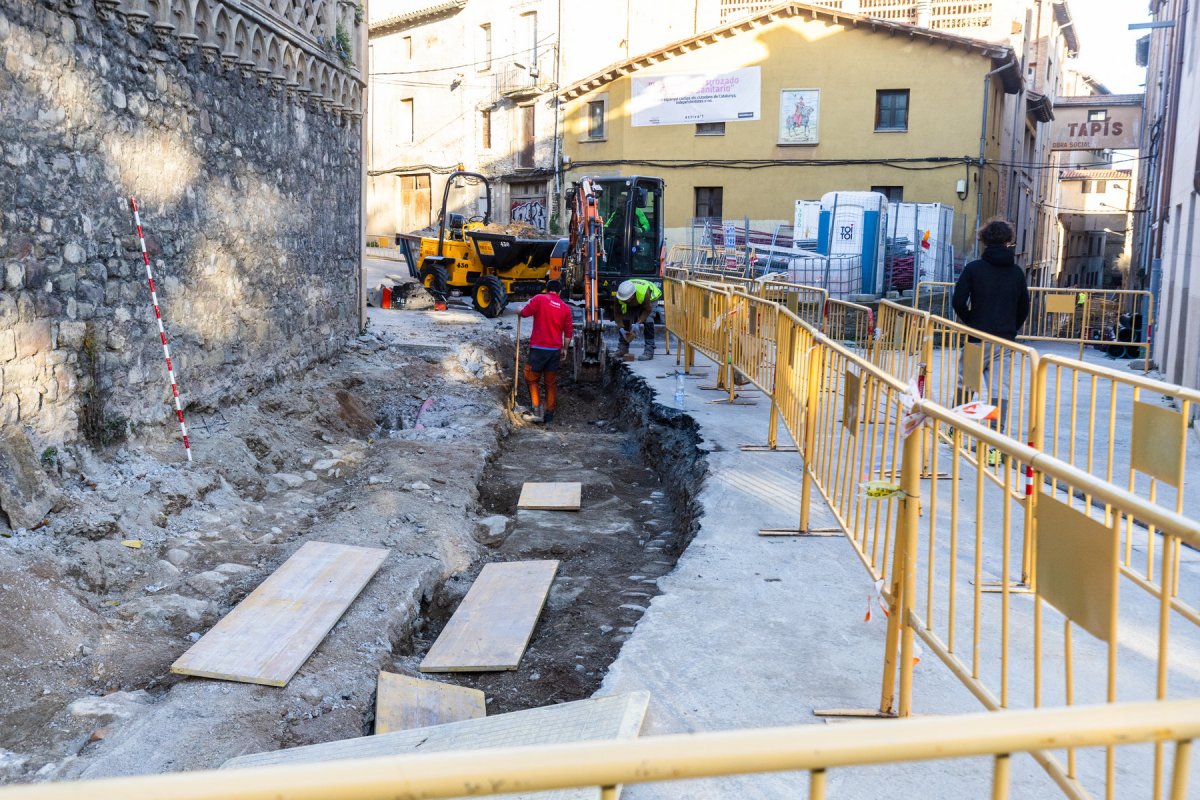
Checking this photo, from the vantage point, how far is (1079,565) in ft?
7.92

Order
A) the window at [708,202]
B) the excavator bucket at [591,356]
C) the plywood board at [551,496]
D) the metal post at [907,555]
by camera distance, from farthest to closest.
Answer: the window at [708,202], the excavator bucket at [591,356], the plywood board at [551,496], the metal post at [907,555]

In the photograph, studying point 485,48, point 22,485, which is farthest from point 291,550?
point 485,48

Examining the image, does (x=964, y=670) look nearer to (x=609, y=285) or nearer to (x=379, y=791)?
(x=379, y=791)

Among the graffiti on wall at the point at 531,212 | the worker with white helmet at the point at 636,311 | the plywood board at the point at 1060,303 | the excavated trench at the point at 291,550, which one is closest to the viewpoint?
the excavated trench at the point at 291,550

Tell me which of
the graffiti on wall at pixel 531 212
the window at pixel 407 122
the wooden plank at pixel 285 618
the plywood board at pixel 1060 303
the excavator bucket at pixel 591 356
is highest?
the window at pixel 407 122

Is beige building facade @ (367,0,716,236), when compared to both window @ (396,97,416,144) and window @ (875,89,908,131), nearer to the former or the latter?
window @ (396,97,416,144)

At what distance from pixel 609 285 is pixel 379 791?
1656 centimetres

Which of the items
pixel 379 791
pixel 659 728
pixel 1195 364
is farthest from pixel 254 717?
pixel 1195 364

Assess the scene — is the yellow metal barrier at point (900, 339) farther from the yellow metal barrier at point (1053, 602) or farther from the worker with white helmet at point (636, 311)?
the worker with white helmet at point (636, 311)

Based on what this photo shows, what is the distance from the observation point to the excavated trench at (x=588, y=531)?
499 cm

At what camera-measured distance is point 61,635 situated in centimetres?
470

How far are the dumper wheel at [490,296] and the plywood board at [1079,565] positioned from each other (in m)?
16.0

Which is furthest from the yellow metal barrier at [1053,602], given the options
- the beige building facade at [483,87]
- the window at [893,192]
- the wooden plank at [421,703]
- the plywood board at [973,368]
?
the beige building facade at [483,87]

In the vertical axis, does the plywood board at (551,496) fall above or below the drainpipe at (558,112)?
below
